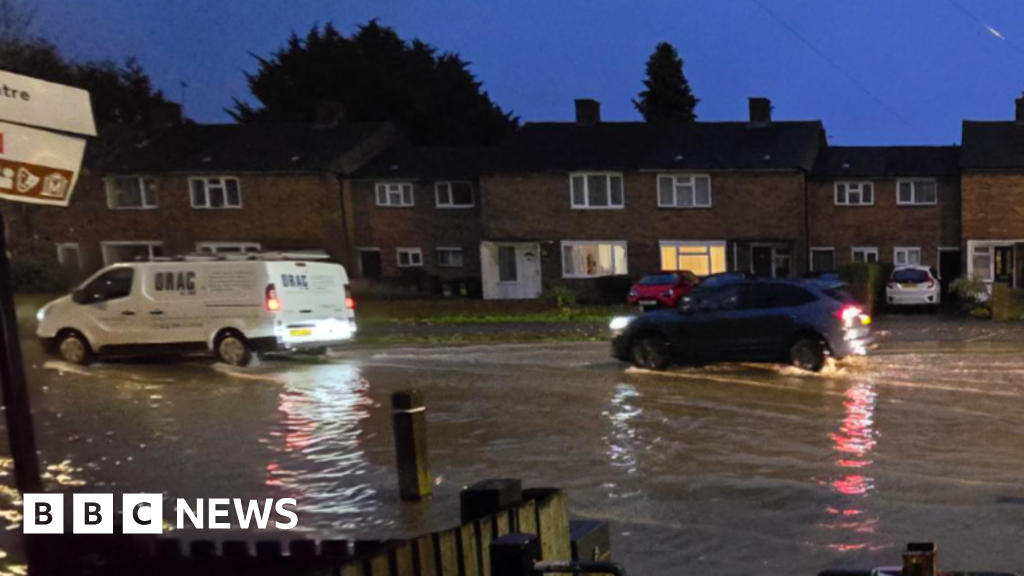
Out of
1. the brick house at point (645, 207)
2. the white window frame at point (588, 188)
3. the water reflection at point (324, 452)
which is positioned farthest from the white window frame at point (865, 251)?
the water reflection at point (324, 452)

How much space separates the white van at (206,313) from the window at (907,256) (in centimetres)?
2365

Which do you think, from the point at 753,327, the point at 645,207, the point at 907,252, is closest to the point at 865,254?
the point at 907,252

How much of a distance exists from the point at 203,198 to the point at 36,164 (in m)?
8.68

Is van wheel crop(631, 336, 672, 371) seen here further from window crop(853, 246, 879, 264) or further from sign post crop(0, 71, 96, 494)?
window crop(853, 246, 879, 264)

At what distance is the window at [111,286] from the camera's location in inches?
501

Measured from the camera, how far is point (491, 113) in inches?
2263

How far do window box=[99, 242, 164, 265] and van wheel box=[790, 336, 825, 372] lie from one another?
959 centimetres

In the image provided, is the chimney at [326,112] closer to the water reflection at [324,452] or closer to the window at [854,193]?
the window at [854,193]

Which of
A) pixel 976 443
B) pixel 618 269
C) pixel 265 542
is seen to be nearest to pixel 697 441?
pixel 976 443

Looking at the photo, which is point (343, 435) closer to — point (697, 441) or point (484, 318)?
point (697, 441)

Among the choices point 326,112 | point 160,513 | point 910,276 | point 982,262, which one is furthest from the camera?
point 326,112

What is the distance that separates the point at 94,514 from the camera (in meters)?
5.91

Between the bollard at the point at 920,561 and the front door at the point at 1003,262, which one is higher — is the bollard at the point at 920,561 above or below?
above

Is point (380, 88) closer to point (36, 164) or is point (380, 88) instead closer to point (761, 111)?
point (761, 111)
